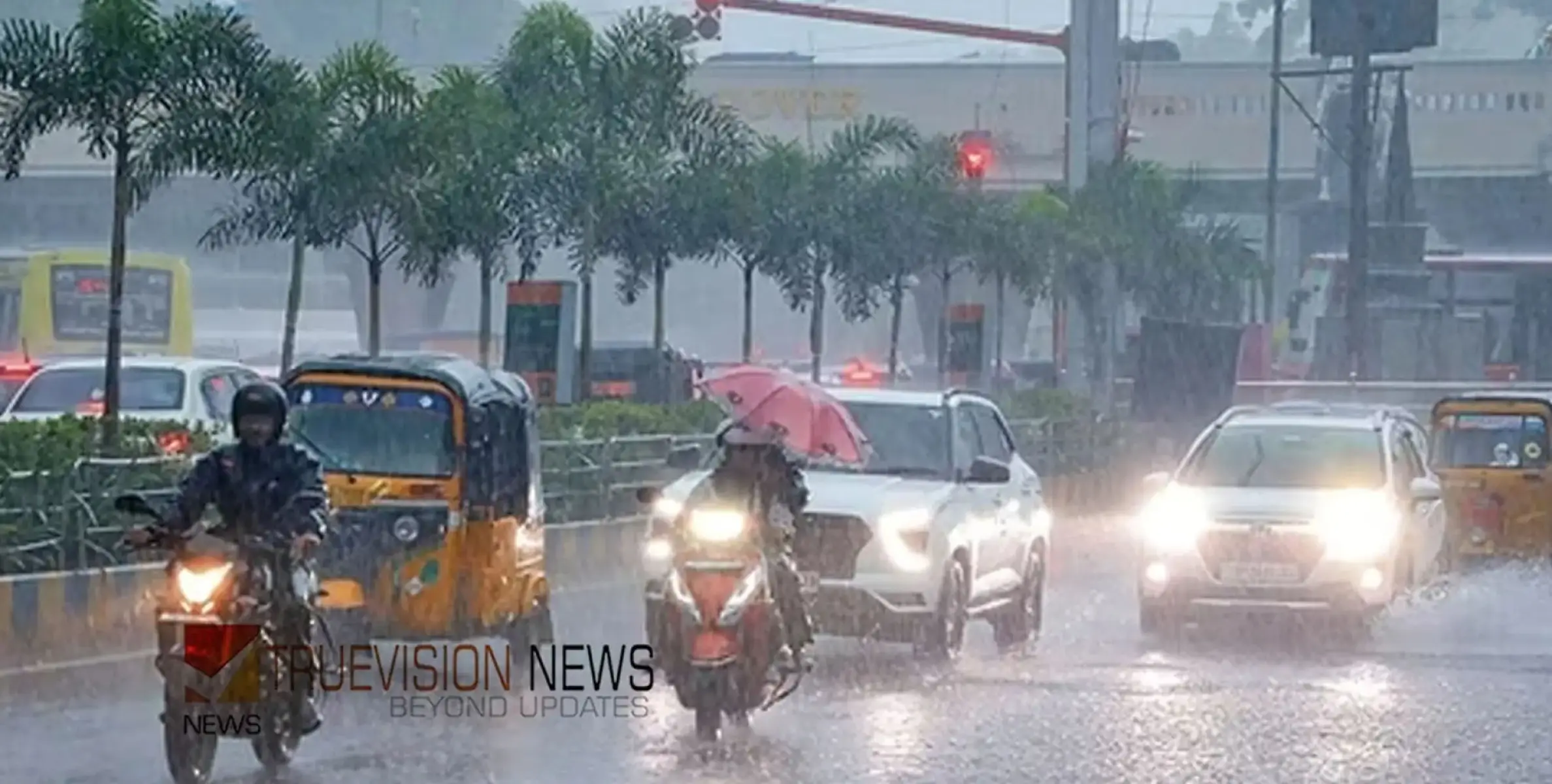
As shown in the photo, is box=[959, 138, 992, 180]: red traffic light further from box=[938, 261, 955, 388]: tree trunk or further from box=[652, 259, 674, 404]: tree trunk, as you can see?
box=[652, 259, 674, 404]: tree trunk

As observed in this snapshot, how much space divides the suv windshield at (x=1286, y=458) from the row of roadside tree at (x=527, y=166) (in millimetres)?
7205

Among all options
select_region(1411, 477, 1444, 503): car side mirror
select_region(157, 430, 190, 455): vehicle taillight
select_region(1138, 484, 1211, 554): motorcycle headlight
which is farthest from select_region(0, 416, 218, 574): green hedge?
select_region(1411, 477, 1444, 503): car side mirror

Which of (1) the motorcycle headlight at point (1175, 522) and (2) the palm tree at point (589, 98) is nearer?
(1) the motorcycle headlight at point (1175, 522)

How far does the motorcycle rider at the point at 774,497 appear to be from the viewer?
14.3 m

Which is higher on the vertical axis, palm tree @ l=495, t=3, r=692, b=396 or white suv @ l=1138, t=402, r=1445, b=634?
palm tree @ l=495, t=3, r=692, b=396

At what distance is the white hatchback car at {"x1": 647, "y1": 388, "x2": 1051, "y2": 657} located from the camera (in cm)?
1789

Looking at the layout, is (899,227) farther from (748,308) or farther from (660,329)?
(660,329)

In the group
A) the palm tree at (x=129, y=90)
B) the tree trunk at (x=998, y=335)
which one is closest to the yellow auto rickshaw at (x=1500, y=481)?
the palm tree at (x=129, y=90)

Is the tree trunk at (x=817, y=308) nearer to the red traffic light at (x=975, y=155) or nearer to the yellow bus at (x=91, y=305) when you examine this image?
the red traffic light at (x=975, y=155)

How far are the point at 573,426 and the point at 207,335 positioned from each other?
51.0m

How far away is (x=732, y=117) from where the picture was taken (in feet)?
109

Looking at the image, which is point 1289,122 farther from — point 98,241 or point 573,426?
point 573,426

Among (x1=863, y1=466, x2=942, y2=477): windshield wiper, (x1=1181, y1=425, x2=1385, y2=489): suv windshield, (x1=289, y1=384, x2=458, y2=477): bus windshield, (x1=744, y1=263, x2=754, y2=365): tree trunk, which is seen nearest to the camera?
(x1=289, y1=384, x2=458, y2=477): bus windshield

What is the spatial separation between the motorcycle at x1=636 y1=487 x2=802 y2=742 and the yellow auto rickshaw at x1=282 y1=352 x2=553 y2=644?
1.85 m
